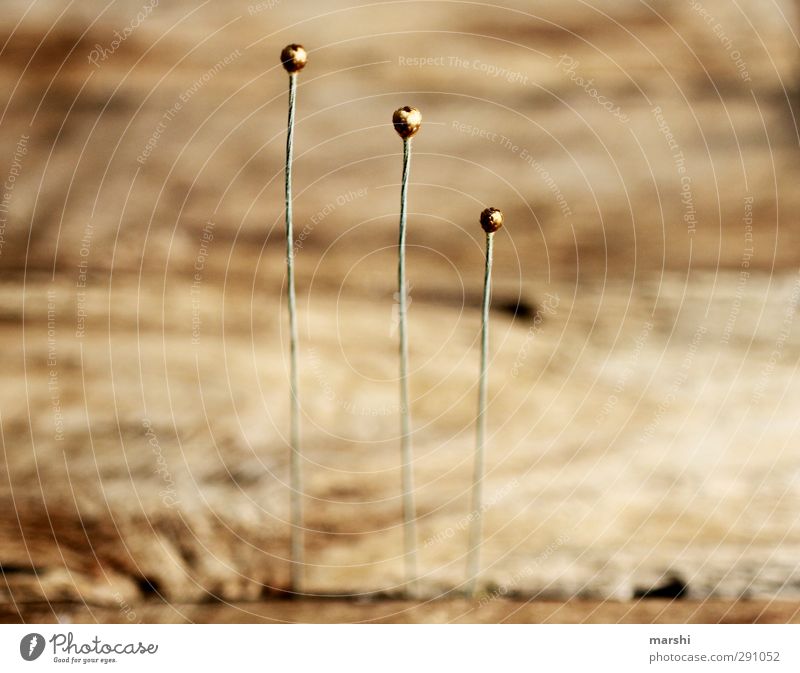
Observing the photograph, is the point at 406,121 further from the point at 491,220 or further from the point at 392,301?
the point at 392,301

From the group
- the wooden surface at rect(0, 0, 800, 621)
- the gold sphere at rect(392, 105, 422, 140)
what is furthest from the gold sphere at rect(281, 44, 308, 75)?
the wooden surface at rect(0, 0, 800, 621)

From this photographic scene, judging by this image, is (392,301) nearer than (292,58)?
No

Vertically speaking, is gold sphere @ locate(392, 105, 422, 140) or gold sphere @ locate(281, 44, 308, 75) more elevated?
gold sphere @ locate(281, 44, 308, 75)
